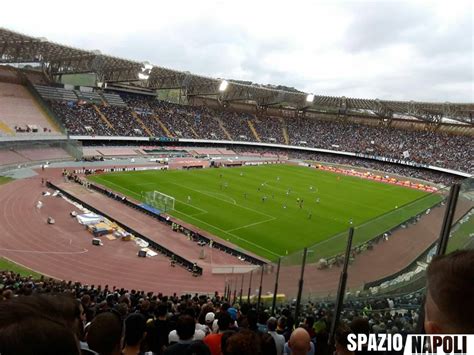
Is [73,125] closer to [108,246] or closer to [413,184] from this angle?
[108,246]

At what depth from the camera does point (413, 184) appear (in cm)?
6562

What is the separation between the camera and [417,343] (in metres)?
3.74

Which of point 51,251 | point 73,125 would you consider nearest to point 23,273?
point 51,251

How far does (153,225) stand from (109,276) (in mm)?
9619

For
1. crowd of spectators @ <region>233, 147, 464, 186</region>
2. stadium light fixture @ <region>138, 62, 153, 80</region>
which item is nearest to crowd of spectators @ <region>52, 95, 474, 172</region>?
crowd of spectators @ <region>233, 147, 464, 186</region>

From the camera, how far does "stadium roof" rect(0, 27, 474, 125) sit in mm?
58438

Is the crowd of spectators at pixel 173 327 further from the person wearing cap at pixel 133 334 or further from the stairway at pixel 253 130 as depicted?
the stairway at pixel 253 130

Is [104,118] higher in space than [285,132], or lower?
lower

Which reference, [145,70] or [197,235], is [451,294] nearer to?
[197,235]

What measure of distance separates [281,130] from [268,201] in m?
56.6

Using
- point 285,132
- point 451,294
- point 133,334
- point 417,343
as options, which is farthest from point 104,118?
point 451,294

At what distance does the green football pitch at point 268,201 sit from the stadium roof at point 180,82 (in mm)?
24174

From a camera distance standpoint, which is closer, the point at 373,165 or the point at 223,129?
the point at 373,165

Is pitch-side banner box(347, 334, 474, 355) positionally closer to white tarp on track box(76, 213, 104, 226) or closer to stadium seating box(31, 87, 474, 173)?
white tarp on track box(76, 213, 104, 226)
